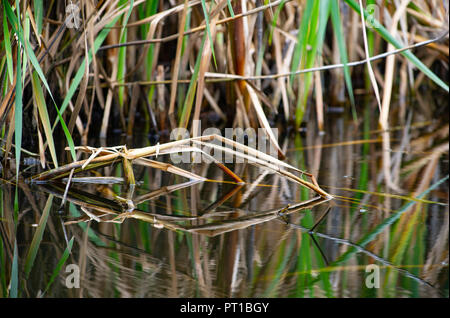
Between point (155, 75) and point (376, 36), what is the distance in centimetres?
92

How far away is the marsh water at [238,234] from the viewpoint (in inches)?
25.9

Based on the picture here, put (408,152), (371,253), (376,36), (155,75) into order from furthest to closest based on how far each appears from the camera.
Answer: (376,36), (155,75), (408,152), (371,253)

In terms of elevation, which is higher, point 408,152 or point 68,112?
point 68,112

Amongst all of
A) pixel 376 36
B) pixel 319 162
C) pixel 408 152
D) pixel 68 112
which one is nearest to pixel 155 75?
pixel 68 112

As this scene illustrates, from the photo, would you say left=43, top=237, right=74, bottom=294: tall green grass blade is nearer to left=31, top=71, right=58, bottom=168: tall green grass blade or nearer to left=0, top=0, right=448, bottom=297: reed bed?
left=0, top=0, right=448, bottom=297: reed bed

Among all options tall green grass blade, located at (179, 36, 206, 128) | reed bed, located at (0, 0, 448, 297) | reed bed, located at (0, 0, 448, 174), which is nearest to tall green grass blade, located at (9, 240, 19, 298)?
reed bed, located at (0, 0, 448, 297)

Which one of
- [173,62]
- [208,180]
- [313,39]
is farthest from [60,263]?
[173,62]

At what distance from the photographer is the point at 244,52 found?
1.39 metres

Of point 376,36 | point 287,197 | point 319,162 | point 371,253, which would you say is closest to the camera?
point 371,253

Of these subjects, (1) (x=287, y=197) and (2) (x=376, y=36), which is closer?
(1) (x=287, y=197)

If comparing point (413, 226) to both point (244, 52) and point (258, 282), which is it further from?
point (244, 52)

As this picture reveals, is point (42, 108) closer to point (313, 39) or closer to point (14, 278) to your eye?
point (14, 278)

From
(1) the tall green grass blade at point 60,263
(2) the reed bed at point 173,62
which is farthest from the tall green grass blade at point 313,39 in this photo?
(1) the tall green grass blade at point 60,263
